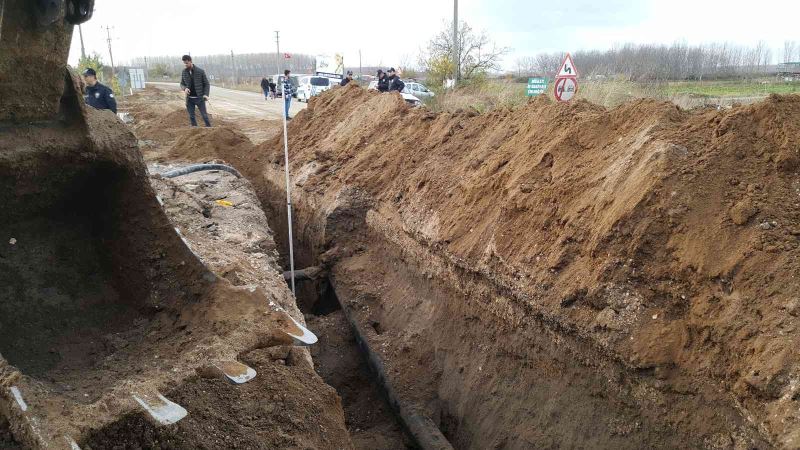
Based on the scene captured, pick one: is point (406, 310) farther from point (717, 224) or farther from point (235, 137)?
point (235, 137)

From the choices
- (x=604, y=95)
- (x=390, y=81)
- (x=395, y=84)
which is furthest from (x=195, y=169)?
(x=604, y=95)

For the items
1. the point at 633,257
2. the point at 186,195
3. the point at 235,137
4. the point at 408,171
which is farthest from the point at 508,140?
the point at 235,137

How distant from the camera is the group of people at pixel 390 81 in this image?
48.7 feet

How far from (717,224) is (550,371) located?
1425mm

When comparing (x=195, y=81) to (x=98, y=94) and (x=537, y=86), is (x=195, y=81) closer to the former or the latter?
(x=98, y=94)

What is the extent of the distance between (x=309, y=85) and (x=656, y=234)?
3013cm

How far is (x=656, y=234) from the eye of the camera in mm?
3686

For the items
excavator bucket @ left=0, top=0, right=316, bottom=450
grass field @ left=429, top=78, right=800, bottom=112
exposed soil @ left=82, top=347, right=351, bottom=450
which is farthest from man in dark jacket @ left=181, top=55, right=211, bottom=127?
exposed soil @ left=82, top=347, right=351, bottom=450

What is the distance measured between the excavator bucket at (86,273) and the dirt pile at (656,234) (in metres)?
1.88

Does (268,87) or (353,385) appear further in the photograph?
(268,87)

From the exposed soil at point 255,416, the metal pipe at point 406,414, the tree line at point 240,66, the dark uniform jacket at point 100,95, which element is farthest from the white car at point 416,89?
the tree line at point 240,66

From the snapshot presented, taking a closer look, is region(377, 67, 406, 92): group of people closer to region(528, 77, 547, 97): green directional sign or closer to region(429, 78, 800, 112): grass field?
region(429, 78, 800, 112): grass field

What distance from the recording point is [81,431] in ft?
8.02

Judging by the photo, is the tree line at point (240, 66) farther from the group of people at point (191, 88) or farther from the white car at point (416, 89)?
the group of people at point (191, 88)
